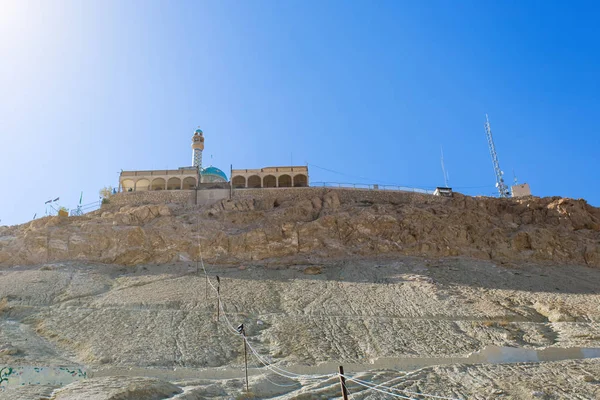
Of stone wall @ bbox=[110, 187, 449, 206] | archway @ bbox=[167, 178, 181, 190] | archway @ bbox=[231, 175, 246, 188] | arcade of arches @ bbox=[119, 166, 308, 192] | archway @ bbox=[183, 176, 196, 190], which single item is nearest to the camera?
stone wall @ bbox=[110, 187, 449, 206]

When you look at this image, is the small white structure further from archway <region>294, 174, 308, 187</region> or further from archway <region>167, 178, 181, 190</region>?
archway <region>167, 178, 181, 190</region>

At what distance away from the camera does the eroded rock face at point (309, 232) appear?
88.0 ft

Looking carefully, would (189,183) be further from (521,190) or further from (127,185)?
(521,190)

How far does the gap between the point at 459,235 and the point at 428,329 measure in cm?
1221

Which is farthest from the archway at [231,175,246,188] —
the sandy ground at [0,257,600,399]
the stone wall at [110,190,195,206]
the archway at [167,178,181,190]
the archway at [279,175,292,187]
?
the sandy ground at [0,257,600,399]

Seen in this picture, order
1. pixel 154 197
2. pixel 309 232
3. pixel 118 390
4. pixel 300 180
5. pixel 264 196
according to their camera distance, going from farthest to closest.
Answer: pixel 300 180 → pixel 154 197 → pixel 264 196 → pixel 309 232 → pixel 118 390

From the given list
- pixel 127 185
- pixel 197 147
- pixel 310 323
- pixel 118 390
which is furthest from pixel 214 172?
pixel 118 390

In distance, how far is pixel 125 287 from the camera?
2242 centimetres

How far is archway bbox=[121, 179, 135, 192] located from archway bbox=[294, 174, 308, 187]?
13.1 metres

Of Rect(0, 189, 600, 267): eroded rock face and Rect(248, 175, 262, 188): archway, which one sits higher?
Rect(248, 175, 262, 188): archway

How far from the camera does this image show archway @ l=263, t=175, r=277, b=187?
120ft

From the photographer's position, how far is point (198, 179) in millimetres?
35562

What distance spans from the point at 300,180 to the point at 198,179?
807cm

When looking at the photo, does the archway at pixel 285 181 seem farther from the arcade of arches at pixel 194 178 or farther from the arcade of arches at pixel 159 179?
the arcade of arches at pixel 159 179
